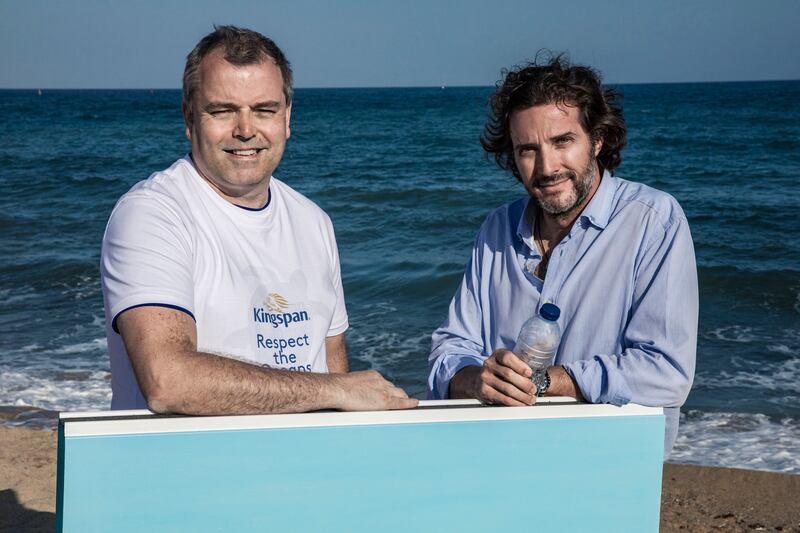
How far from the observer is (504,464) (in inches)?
82.2

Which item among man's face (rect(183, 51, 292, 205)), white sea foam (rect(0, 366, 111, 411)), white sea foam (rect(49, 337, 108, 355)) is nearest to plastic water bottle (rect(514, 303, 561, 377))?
man's face (rect(183, 51, 292, 205))

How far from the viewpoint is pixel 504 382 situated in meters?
2.34

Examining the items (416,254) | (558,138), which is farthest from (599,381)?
(416,254)

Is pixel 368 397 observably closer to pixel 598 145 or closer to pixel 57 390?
pixel 598 145

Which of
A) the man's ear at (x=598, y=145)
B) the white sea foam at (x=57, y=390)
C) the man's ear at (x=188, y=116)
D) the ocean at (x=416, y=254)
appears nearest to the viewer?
the man's ear at (x=188, y=116)

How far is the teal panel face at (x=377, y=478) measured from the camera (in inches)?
75.2

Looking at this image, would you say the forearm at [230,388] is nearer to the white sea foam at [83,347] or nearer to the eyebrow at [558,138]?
the eyebrow at [558,138]

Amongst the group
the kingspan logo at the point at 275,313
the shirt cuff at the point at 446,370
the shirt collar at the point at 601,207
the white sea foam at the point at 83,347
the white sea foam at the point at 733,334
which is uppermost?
the shirt collar at the point at 601,207

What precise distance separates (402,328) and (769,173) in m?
15.0

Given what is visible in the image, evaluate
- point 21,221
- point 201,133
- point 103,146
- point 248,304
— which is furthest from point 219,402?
point 103,146

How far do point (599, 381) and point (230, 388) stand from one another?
96cm

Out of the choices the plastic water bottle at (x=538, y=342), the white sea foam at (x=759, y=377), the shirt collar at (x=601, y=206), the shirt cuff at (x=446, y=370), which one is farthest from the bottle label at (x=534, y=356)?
the white sea foam at (x=759, y=377)

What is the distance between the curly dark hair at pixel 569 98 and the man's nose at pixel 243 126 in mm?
837

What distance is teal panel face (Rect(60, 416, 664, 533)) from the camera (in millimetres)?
1910
